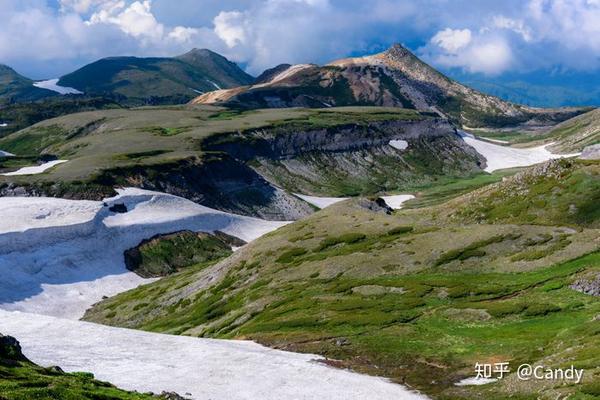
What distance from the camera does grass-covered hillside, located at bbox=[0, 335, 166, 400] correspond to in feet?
98.4

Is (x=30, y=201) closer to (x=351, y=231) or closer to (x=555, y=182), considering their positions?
(x=351, y=231)

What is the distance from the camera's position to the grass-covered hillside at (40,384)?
3000 centimetres

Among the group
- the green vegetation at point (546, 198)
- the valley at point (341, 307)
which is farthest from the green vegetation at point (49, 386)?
the green vegetation at point (546, 198)

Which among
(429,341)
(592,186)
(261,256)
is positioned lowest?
(429,341)

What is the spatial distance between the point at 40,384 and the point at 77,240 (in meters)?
121

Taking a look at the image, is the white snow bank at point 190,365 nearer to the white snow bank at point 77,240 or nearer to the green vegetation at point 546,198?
the green vegetation at point 546,198

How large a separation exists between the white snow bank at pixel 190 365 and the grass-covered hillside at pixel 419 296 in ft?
10.0

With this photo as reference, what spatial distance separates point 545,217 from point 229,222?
345 ft

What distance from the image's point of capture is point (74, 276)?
134750 millimetres

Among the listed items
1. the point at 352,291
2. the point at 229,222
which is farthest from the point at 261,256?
the point at 229,222

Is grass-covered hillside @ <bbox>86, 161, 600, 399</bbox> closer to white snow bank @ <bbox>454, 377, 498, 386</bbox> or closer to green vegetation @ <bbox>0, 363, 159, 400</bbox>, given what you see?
white snow bank @ <bbox>454, 377, 498, 386</bbox>

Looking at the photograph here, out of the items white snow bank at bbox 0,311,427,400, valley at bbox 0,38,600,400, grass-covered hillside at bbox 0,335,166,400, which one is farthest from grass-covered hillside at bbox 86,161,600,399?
grass-covered hillside at bbox 0,335,166,400

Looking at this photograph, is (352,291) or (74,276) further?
(74,276)

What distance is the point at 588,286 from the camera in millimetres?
55156
